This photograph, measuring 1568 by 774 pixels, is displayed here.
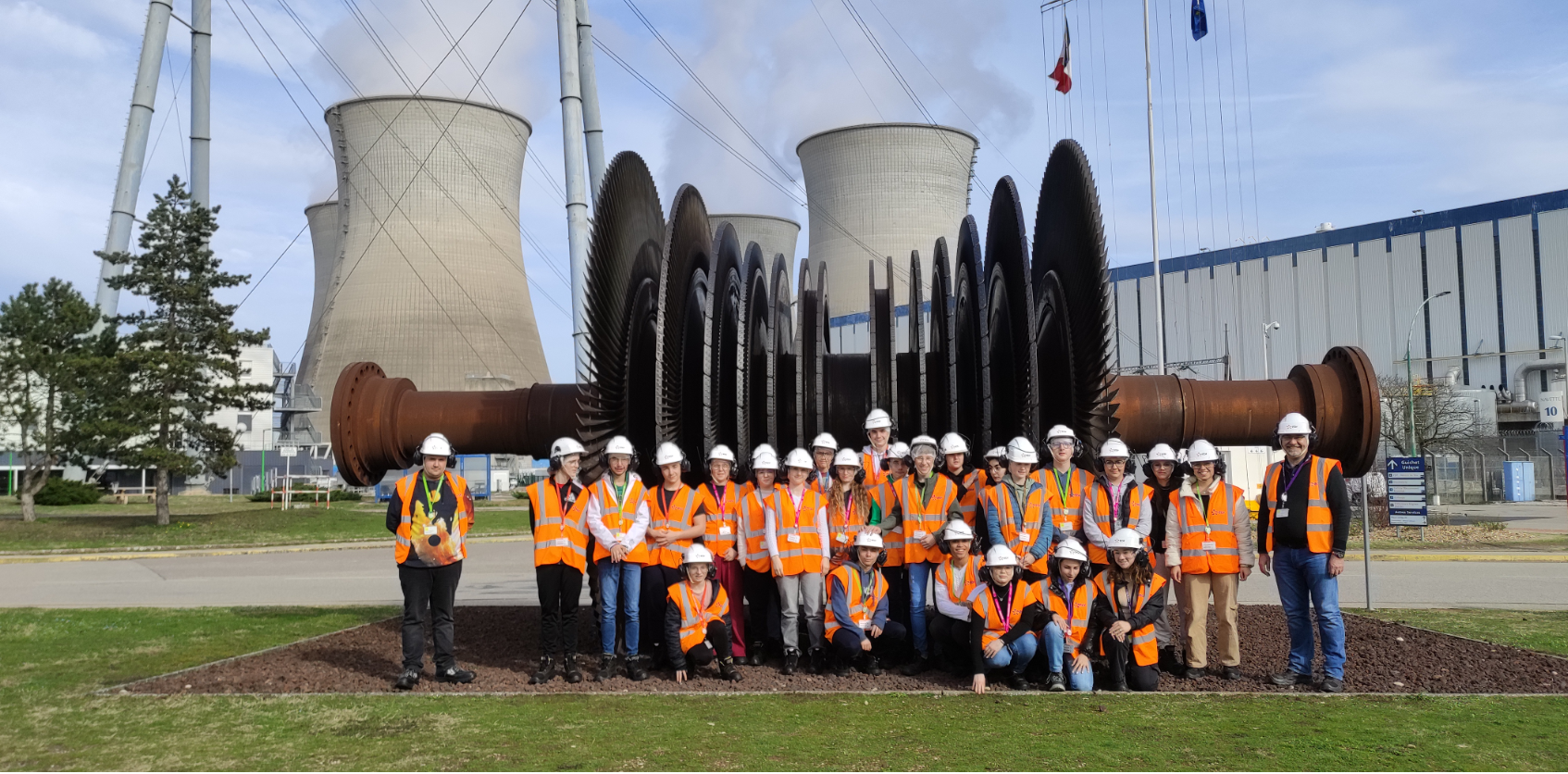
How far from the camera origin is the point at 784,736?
5453 mm

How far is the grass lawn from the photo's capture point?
16.5 ft

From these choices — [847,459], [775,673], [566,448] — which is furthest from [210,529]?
[847,459]

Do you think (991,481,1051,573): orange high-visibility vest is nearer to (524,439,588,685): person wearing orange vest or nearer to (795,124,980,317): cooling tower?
(524,439,588,685): person wearing orange vest

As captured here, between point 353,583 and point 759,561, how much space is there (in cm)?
928

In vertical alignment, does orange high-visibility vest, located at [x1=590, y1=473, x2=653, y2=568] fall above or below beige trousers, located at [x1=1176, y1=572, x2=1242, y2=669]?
above

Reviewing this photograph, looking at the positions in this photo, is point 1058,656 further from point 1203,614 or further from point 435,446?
point 435,446

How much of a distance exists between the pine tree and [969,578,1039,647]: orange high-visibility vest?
2538cm

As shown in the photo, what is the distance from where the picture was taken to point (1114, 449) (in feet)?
24.0

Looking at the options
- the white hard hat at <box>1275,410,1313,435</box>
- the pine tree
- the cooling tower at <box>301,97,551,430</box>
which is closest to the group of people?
the white hard hat at <box>1275,410,1313,435</box>

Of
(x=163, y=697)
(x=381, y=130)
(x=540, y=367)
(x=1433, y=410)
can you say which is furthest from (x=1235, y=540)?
(x=540, y=367)

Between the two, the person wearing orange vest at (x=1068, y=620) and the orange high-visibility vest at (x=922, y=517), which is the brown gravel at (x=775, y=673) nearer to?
the person wearing orange vest at (x=1068, y=620)

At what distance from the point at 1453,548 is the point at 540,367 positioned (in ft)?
117

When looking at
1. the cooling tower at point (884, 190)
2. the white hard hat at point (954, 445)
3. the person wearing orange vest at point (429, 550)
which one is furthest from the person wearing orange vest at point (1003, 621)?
the cooling tower at point (884, 190)

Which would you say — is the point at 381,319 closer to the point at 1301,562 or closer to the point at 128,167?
the point at 128,167
